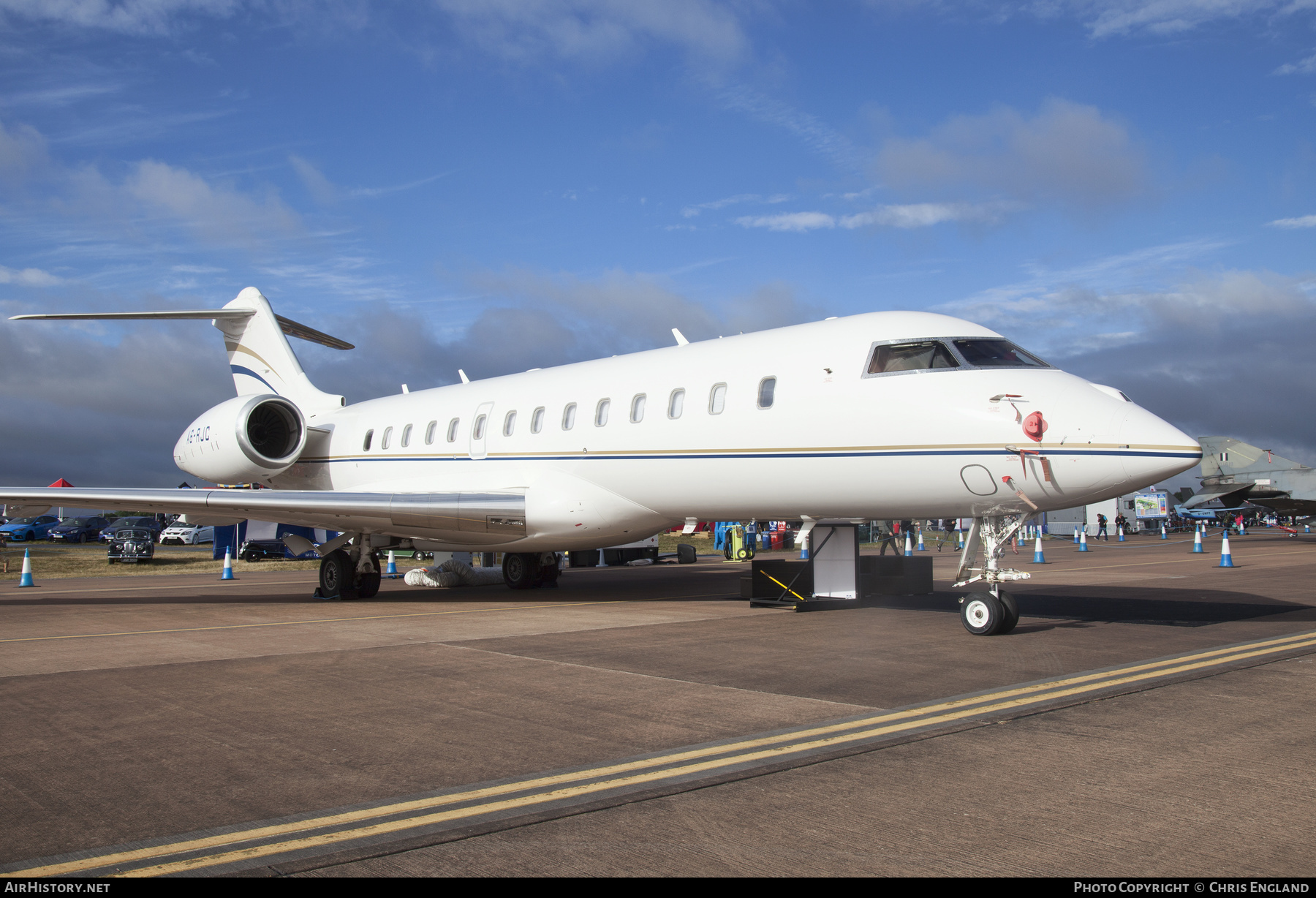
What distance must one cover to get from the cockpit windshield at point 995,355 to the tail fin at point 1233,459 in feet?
129

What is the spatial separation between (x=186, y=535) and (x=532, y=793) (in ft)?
167

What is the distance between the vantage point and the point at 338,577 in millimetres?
15938

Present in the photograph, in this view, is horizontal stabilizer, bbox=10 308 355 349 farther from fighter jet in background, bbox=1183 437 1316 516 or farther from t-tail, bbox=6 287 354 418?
fighter jet in background, bbox=1183 437 1316 516

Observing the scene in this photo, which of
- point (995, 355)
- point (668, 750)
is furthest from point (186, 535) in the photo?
point (668, 750)

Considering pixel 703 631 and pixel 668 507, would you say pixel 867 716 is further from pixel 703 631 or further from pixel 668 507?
pixel 668 507

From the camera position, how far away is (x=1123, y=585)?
1683 cm

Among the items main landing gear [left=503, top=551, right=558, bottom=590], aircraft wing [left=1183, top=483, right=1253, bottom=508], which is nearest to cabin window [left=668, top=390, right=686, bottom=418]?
main landing gear [left=503, top=551, right=558, bottom=590]

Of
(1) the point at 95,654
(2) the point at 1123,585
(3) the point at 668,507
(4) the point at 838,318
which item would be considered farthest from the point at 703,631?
(2) the point at 1123,585

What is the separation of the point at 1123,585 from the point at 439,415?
40.9ft

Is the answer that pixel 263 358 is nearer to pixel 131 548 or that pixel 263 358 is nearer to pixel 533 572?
pixel 533 572

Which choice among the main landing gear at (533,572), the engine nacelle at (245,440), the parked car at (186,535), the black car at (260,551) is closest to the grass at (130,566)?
the black car at (260,551)

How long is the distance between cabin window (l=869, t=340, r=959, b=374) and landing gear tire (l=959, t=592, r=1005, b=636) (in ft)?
8.19

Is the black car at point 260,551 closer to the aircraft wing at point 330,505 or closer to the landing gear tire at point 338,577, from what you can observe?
the landing gear tire at point 338,577

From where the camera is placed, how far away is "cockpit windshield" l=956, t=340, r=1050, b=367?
10102 millimetres
